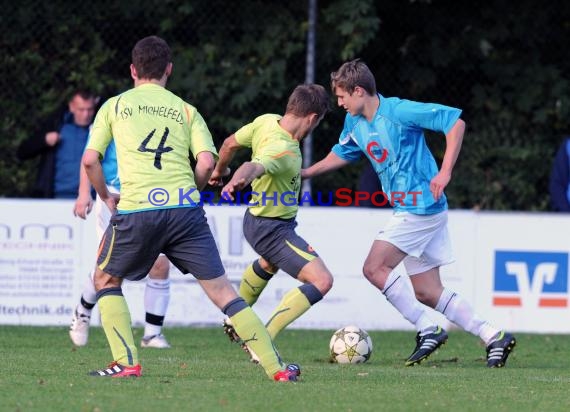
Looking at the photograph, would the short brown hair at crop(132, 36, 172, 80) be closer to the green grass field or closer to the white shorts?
the green grass field

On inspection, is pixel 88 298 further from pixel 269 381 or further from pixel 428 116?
pixel 428 116

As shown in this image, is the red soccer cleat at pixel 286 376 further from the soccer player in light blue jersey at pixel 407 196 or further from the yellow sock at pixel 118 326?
the soccer player in light blue jersey at pixel 407 196

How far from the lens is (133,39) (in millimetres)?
13180

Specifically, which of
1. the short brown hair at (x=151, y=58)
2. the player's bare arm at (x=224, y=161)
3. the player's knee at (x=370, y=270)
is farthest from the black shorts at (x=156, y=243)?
the player's knee at (x=370, y=270)

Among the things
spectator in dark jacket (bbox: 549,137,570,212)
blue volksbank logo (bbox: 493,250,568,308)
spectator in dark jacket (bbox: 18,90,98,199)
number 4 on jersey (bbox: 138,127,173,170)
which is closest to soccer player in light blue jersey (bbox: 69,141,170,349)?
spectator in dark jacket (bbox: 18,90,98,199)

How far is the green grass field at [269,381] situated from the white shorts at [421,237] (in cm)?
77

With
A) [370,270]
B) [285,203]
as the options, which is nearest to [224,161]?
[285,203]

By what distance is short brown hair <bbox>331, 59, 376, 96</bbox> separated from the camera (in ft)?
27.6

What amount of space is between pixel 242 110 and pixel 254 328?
6.70 m

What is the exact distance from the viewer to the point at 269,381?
22.9 ft

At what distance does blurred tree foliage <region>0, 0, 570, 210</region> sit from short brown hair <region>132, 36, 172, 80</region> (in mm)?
6032

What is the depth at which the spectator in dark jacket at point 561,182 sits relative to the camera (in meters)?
12.3

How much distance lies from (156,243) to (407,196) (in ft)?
7.78

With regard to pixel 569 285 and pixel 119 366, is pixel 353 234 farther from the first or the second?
pixel 119 366
